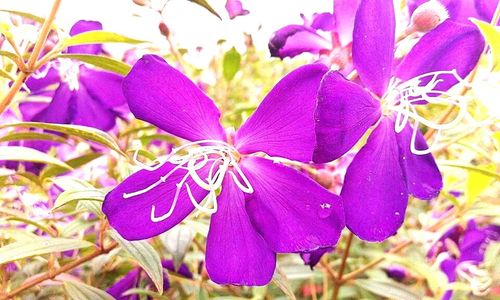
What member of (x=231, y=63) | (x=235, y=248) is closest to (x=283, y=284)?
(x=235, y=248)

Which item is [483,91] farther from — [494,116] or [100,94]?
[100,94]

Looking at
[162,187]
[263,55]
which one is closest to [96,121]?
[162,187]

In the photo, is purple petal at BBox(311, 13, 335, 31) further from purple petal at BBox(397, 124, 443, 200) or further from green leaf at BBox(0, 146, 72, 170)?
green leaf at BBox(0, 146, 72, 170)

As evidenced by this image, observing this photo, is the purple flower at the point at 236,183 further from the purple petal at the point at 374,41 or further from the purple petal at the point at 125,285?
the purple petal at the point at 125,285

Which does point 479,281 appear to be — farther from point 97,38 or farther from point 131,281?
point 97,38

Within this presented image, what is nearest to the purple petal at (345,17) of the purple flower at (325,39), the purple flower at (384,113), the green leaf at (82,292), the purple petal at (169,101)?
the purple flower at (325,39)

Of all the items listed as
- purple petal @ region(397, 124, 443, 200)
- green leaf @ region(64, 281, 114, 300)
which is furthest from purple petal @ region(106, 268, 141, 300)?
purple petal @ region(397, 124, 443, 200)
